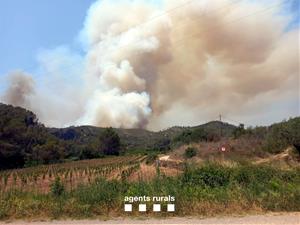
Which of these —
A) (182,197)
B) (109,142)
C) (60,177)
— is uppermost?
(109,142)

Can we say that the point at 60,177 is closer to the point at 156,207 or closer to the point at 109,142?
the point at 156,207

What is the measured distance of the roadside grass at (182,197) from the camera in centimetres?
1283

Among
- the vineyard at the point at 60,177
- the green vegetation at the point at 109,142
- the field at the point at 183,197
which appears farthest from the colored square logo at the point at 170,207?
the green vegetation at the point at 109,142

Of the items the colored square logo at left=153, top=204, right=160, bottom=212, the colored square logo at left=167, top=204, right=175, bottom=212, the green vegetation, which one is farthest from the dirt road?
the green vegetation

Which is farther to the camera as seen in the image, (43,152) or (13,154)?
(43,152)

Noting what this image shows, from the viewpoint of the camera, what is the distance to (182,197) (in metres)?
13.2

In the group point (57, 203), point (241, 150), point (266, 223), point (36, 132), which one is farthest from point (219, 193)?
point (36, 132)

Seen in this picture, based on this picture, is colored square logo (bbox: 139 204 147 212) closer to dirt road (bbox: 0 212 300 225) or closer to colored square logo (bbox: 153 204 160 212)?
colored square logo (bbox: 153 204 160 212)

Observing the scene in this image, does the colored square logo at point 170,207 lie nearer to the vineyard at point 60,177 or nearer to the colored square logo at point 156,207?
the colored square logo at point 156,207

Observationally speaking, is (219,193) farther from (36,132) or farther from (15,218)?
(36,132)

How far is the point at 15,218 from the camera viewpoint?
1288 centimetres

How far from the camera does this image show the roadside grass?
12.8m

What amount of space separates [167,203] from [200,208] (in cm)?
105

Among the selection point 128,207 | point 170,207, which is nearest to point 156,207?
point 170,207
